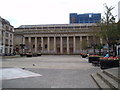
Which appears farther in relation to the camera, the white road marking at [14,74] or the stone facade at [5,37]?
the stone facade at [5,37]

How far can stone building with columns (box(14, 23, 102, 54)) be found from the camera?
100500 millimetres

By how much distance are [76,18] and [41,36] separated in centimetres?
4373

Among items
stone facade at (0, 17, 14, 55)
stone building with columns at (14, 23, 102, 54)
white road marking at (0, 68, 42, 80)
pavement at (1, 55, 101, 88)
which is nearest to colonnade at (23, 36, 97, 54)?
stone building with columns at (14, 23, 102, 54)

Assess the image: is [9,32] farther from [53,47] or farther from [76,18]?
[76,18]

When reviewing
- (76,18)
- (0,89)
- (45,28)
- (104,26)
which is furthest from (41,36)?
(0,89)

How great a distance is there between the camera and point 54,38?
10138 cm

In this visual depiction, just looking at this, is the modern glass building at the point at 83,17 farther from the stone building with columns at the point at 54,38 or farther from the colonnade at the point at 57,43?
the colonnade at the point at 57,43

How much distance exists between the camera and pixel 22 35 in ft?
340

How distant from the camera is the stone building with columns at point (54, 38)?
10050cm

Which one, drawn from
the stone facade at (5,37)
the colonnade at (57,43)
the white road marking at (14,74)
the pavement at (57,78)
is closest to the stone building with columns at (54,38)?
the colonnade at (57,43)

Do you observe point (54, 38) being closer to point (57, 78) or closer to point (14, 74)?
point (14, 74)

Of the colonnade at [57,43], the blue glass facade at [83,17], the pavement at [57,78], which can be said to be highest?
the blue glass facade at [83,17]

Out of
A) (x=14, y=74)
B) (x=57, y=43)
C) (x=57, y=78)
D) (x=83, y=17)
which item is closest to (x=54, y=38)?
(x=57, y=43)

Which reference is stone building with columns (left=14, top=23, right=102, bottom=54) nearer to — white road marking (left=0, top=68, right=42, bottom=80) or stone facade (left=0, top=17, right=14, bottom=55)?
stone facade (left=0, top=17, right=14, bottom=55)
